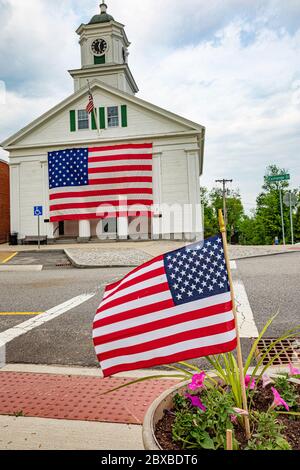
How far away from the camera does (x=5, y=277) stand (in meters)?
11.7

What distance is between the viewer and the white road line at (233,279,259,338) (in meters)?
5.04

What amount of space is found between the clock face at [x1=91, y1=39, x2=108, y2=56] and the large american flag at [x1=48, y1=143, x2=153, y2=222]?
9.75 metres

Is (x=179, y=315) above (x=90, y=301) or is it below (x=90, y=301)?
above

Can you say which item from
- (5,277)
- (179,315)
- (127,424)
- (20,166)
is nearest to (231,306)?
(179,315)

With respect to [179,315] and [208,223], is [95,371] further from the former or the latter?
[208,223]

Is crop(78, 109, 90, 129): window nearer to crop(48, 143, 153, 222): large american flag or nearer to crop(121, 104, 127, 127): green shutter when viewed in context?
crop(48, 143, 153, 222): large american flag

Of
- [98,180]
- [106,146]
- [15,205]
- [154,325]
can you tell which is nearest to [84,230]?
[98,180]

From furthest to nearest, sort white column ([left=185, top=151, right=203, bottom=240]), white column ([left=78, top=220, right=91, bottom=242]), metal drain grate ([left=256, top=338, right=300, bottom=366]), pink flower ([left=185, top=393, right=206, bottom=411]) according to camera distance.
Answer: white column ([left=78, top=220, right=91, bottom=242]) < white column ([left=185, top=151, right=203, bottom=240]) < metal drain grate ([left=256, top=338, right=300, bottom=366]) < pink flower ([left=185, top=393, right=206, bottom=411])

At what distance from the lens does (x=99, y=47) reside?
28.2 metres

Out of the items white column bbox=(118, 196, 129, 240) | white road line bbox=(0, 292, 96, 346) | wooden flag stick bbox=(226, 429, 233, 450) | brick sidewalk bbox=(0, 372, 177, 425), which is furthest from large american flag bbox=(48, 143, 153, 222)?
wooden flag stick bbox=(226, 429, 233, 450)

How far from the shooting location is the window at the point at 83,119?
25.0m

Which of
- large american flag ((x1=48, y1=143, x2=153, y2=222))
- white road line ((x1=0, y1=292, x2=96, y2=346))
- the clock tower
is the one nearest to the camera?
white road line ((x1=0, y1=292, x2=96, y2=346))

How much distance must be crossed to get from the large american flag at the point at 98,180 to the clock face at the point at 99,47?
9745mm
